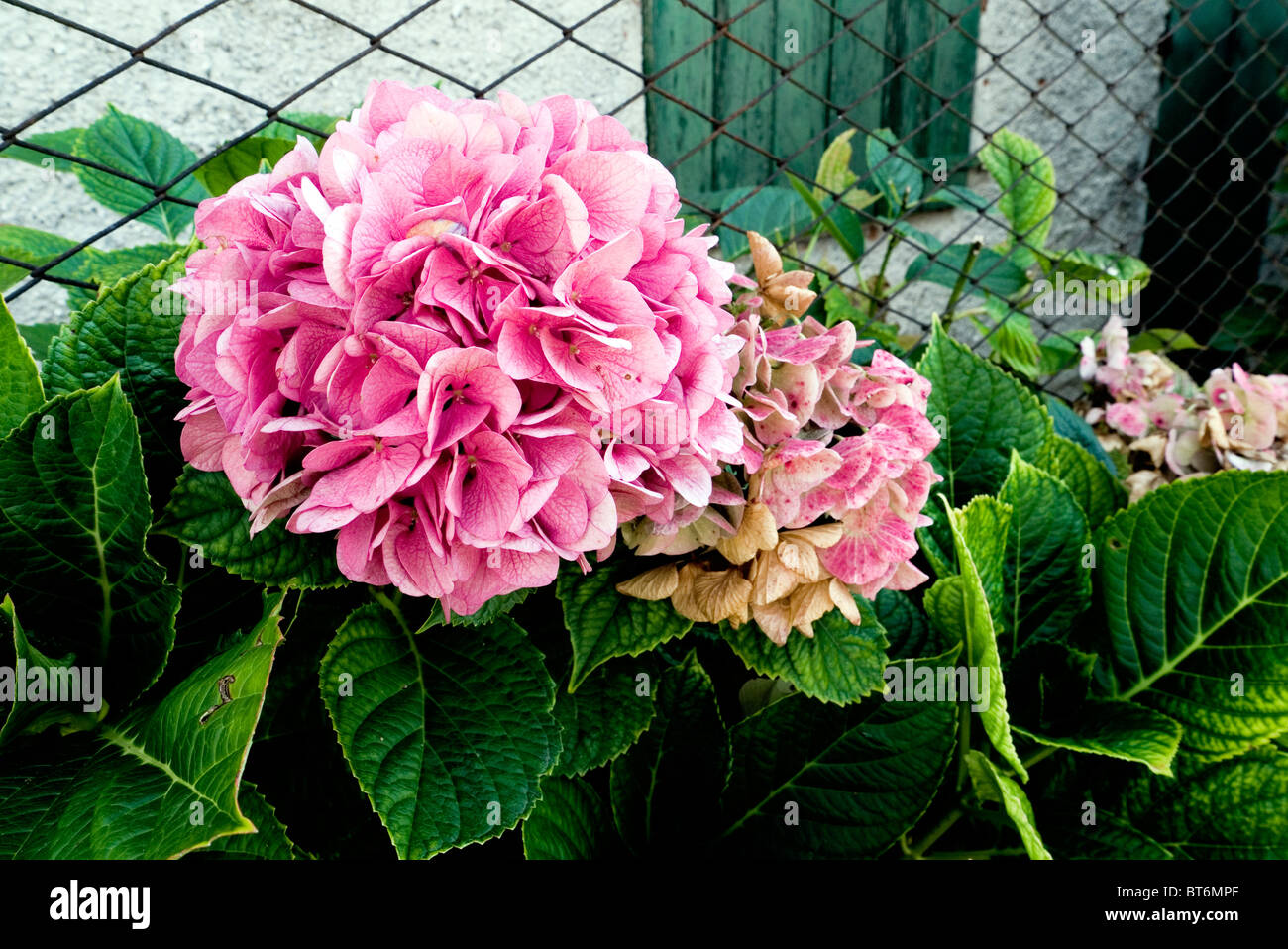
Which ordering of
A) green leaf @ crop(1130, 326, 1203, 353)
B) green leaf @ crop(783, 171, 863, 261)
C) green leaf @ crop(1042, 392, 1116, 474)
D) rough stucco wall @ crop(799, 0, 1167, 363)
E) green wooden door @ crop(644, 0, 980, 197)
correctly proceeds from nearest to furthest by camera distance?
1. green leaf @ crop(1042, 392, 1116, 474)
2. green leaf @ crop(783, 171, 863, 261)
3. green leaf @ crop(1130, 326, 1203, 353)
4. green wooden door @ crop(644, 0, 980, 197)
5. rough stucco wall @ crop(799, 0, 1167, 363)

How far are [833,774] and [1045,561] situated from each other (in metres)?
0.26

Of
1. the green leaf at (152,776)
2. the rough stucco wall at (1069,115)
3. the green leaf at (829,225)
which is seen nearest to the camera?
the green leaf at (152,776)

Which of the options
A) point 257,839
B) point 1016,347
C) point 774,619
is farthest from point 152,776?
point 1016,347

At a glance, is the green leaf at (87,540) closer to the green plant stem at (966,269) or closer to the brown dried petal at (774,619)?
the brown dried petal at (774,619)

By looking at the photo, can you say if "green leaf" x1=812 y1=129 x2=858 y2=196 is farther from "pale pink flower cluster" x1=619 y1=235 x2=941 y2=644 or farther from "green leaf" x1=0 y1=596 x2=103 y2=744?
"green leaf" x1=0 y1=596 x2=103 y2=744

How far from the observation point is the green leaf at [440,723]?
1.51 ft

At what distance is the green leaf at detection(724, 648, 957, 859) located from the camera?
0.61 metres

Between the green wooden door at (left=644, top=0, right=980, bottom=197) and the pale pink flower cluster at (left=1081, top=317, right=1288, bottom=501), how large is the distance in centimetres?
81

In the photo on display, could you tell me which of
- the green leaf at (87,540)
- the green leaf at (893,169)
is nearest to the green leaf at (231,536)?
the green leaf at (87,540)

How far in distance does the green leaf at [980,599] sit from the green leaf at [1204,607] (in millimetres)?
112

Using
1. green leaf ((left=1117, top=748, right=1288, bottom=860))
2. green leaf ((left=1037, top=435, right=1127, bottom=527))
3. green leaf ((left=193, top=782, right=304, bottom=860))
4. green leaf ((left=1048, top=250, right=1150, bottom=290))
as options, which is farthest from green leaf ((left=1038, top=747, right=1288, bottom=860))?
green leaf ((left=1048, top=250, right=1150, bottom=290))

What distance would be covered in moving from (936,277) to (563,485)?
112cm

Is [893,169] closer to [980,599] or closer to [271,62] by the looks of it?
[980,599]
